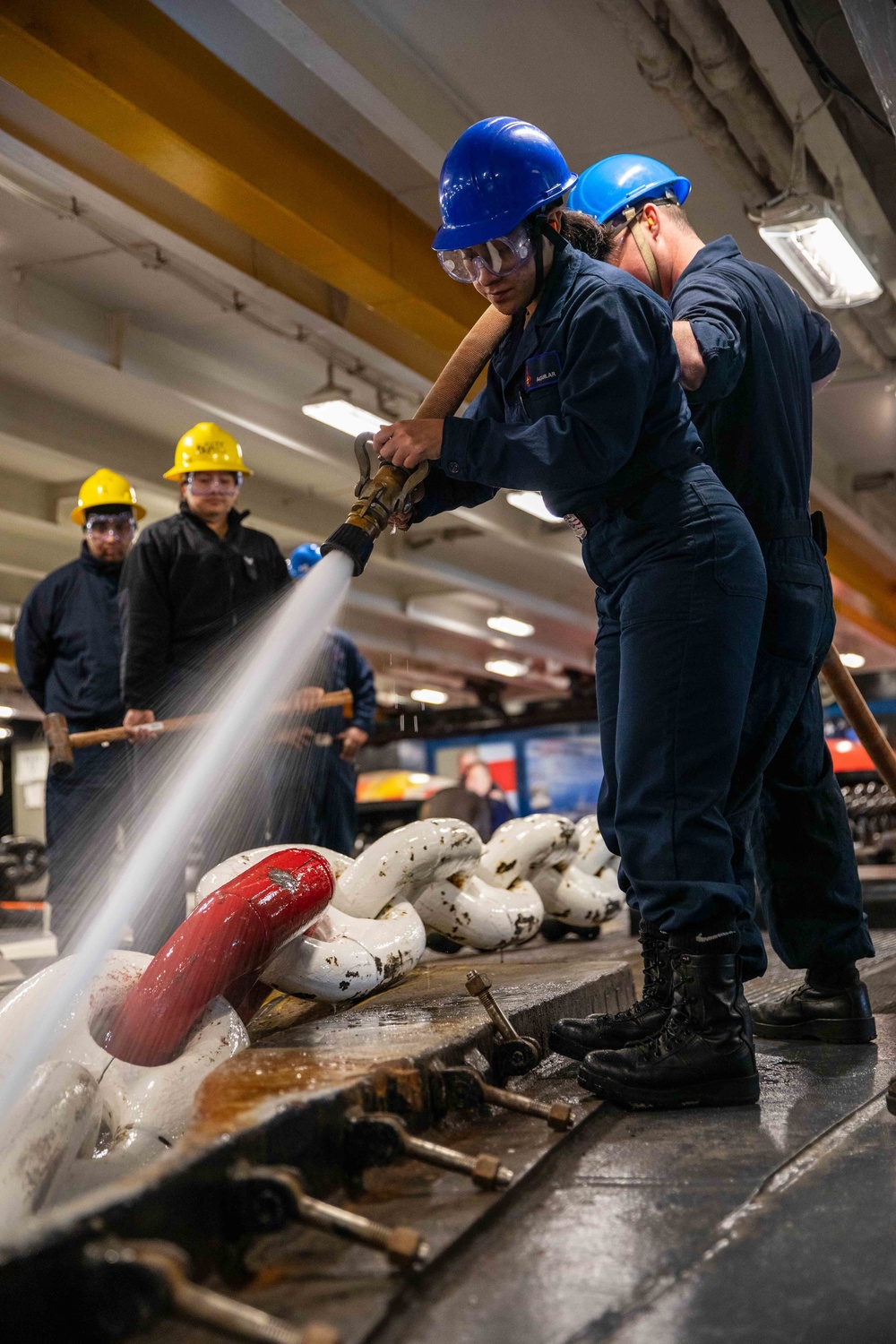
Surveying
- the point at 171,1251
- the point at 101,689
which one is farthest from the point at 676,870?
the point at 101,689

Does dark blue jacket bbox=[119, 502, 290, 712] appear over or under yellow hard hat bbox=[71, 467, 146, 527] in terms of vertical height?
under

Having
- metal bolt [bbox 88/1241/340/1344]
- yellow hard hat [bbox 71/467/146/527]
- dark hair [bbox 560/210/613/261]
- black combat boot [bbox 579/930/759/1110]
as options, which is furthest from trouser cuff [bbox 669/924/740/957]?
yellow hard hat [bbox 71/467/146/527]

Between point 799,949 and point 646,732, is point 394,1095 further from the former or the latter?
point 799,949

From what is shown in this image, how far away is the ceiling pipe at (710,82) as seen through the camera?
414 cm

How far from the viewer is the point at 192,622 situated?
4316 mm

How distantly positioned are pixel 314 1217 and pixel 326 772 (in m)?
4.49

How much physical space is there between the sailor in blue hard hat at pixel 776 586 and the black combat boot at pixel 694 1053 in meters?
0.30

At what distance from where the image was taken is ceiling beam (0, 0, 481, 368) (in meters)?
4.15

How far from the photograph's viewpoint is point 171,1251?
88cm

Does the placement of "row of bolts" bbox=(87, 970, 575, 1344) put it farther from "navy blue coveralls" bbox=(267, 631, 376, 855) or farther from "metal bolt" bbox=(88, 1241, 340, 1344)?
"navy blue coveralls" bbox=(267, 631, 376, 855)

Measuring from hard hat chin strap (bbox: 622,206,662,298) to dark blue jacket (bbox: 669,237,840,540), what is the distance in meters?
0.12

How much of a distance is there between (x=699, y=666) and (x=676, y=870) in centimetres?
32

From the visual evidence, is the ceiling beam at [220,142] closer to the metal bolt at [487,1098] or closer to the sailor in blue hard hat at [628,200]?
the sailor in blue hard hat at [628,200]

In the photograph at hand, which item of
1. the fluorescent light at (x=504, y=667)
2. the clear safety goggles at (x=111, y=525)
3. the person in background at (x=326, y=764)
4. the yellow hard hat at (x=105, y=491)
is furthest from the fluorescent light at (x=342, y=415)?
the fluorescent light at (x=504, y=667)
